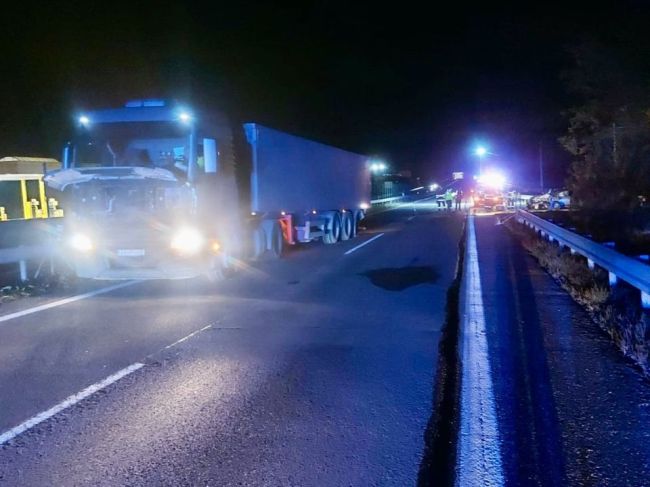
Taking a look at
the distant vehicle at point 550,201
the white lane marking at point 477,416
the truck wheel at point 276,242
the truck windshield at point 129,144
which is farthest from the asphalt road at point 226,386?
the distant vehicle at point 550,201

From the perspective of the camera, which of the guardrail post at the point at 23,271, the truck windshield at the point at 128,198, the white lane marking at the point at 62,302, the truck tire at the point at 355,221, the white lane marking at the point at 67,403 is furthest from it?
the truck tire at the point at 355,221

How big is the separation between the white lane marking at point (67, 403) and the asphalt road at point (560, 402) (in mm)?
3451

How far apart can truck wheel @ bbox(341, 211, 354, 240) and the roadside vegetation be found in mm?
10336

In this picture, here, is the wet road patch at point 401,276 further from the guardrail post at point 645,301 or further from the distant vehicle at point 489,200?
the distant vehicle at point 489,200

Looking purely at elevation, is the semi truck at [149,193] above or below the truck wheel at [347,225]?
above

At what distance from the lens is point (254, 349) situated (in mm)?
8023

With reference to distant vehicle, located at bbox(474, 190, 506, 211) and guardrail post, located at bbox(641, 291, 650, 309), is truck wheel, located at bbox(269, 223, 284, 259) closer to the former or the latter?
guardrail post, located at bbox(641, 291, 650, 309)

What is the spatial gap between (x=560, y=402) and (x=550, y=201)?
136ft

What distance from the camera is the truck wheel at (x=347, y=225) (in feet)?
84.8

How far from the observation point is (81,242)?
1264 cm

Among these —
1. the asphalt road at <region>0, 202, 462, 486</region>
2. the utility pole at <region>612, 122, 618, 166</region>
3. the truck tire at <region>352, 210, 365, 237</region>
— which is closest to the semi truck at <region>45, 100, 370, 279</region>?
the asphalt road at <region>0, 202, 462, 486</region>

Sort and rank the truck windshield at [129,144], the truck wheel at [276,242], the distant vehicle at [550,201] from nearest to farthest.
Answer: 1. the truck windshield at [129,144]
2. the truck wheel at [276,242]
3. the distant vehicle at [550,201]

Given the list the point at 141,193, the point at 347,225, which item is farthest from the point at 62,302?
the point at 347,225

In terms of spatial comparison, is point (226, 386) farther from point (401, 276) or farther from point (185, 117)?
point (401, 276)
